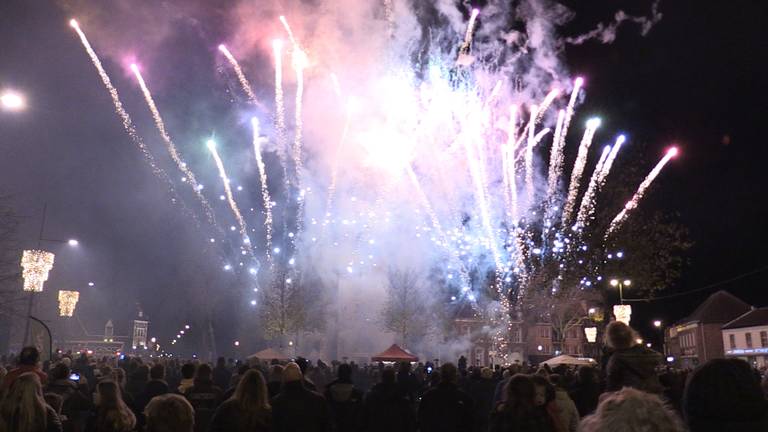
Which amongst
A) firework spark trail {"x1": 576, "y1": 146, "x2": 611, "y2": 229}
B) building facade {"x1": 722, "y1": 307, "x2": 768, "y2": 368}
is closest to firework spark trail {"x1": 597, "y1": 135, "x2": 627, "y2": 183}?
firework spark trail {"x1": 576, "y1": 146, "x2": 611, "y2": 229}

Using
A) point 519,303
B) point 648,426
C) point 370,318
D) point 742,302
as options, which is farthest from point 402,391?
point 742,302

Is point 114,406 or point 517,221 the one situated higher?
point 517,221

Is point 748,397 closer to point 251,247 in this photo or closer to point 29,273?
point 29,273

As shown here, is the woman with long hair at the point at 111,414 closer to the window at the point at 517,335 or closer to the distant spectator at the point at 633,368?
the distant spectator at the point at 633,368

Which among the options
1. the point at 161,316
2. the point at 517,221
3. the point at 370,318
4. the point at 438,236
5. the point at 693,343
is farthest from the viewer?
the point at 693,343

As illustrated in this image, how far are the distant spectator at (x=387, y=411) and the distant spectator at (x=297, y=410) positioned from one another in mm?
1035

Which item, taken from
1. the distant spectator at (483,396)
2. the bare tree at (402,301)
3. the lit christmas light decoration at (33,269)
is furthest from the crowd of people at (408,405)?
the bare tree at (402,301)

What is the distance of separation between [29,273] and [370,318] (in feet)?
113

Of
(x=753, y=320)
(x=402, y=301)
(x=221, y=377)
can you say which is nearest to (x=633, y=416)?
(x=221, y=377)

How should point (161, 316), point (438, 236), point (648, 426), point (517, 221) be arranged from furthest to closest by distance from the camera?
point (161, 316)
point (438, 236)
point (517, 221)
point (648, 426)

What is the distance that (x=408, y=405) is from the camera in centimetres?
743

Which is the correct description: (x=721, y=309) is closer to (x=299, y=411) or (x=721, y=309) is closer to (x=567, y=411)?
(x=567, y=411)

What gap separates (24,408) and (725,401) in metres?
5.49

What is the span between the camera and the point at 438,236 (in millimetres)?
45719
